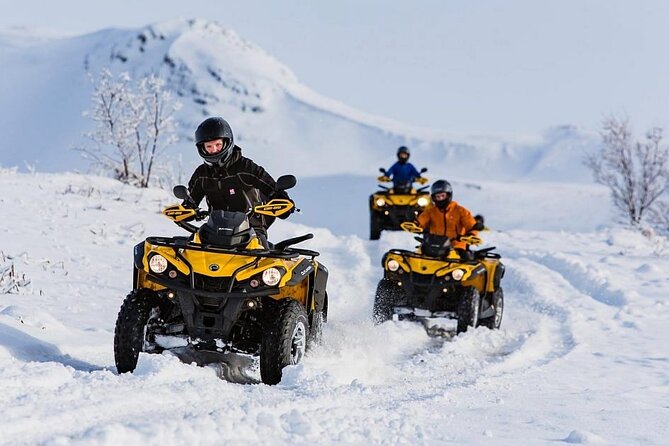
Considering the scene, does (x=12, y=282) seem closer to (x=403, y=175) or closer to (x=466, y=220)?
(x=466, y=220)

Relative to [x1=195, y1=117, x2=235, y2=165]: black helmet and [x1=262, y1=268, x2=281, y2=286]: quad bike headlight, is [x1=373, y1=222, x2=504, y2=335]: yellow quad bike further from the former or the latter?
[x1=262, y1=268, x2=281, y2=286]: quad bike headlight

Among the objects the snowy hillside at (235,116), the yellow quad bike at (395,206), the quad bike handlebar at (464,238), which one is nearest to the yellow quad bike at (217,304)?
the quad bike handlebar at (464,238)

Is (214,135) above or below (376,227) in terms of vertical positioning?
above

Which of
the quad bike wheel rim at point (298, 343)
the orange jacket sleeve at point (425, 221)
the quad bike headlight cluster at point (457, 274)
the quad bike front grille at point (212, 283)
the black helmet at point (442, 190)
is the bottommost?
the quad bike wheel rim at point (298, 343)

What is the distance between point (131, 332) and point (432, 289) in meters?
4.84

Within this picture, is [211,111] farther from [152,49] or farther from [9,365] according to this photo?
[9,365]

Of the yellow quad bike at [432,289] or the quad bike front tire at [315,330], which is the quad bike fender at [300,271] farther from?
the yellow quad bike at [432,289]

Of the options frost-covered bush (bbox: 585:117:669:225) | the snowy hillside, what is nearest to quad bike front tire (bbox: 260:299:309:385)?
frost-covered bush (bbox: 585:117:669:225)

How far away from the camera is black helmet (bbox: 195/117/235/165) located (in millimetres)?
6879

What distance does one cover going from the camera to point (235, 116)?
115 meters

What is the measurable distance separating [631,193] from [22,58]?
390 ft

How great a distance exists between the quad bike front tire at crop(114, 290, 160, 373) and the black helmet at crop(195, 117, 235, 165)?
1.48 m

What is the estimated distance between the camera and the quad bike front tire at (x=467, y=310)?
9508 mm

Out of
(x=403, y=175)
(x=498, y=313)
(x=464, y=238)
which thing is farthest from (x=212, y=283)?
(x=403, y=175)
